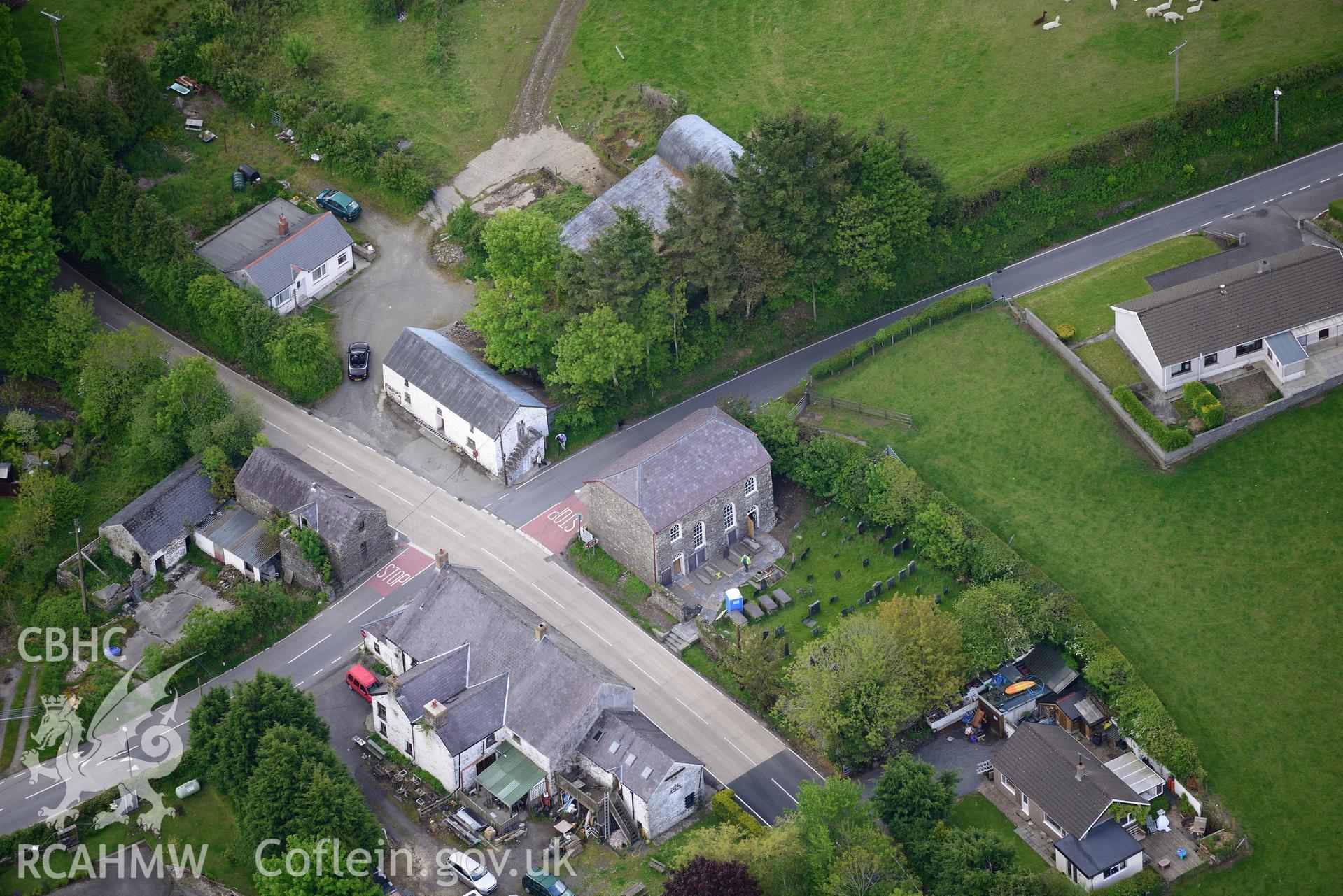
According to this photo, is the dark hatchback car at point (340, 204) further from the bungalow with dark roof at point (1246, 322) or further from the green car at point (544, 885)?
the bungalow with dark roof at point (1246, 322)

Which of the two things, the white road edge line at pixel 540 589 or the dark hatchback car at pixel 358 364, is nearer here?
the white road edge line at pixel 540 589

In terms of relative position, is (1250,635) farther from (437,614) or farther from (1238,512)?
(437,614)

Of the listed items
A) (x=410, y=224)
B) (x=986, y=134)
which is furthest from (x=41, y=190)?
(x=986, y=134)

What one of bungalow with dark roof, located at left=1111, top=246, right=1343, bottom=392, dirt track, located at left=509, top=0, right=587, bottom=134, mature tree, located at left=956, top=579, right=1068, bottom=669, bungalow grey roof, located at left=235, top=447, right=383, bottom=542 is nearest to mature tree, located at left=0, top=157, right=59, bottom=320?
bungalow grey roof, located at left=235, top=447, right=383, bottom=542

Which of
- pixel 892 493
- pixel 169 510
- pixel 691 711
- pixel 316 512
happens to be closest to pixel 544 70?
pixel 316 512

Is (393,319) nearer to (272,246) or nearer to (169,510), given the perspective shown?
(272,246)

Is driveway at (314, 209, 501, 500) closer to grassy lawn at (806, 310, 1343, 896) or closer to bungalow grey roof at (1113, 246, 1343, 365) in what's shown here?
grassy lawn at (806, 310, 1343, 896)

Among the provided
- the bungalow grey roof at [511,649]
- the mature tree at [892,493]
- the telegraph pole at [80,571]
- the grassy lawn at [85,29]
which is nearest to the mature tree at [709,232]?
the mature tree at [892,493]
